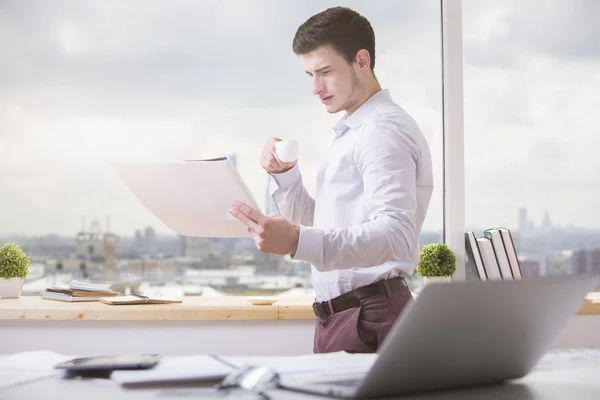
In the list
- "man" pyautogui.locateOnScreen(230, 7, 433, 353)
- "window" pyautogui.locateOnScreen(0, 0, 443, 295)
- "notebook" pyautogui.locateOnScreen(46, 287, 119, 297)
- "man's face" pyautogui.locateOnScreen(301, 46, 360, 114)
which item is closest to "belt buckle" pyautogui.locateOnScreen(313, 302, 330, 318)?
"man" pyautogui.locateOnScreen(230, 7, 433, 353)

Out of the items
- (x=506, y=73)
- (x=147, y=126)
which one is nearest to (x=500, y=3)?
(x=506, y=73)

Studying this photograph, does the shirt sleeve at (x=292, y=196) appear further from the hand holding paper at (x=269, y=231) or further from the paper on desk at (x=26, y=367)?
the paper on desk at (x=26, y=367)

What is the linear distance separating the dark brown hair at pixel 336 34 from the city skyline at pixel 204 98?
146cm

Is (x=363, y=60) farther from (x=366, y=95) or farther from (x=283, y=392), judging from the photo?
(x=283, y=392)

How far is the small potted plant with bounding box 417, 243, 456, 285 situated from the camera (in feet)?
11.1

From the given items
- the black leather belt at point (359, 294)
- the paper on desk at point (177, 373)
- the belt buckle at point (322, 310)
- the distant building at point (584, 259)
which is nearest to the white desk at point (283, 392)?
the paper on desk at point (177, 373)

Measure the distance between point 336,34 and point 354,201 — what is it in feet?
1.74

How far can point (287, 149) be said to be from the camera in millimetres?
2080

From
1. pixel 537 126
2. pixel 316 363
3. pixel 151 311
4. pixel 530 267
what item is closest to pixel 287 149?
pixel 316 363

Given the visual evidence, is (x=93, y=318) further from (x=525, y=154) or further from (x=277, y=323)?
(x=525, y=154)

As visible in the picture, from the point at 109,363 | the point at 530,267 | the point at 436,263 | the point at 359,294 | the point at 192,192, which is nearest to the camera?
the point at 109,363

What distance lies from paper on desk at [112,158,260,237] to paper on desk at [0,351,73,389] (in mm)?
633

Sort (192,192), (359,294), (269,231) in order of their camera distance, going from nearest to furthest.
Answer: (269,231) < (192,192) < (359,294)

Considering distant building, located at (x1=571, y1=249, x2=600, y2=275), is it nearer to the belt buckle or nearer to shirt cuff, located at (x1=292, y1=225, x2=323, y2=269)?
the belt buckle
